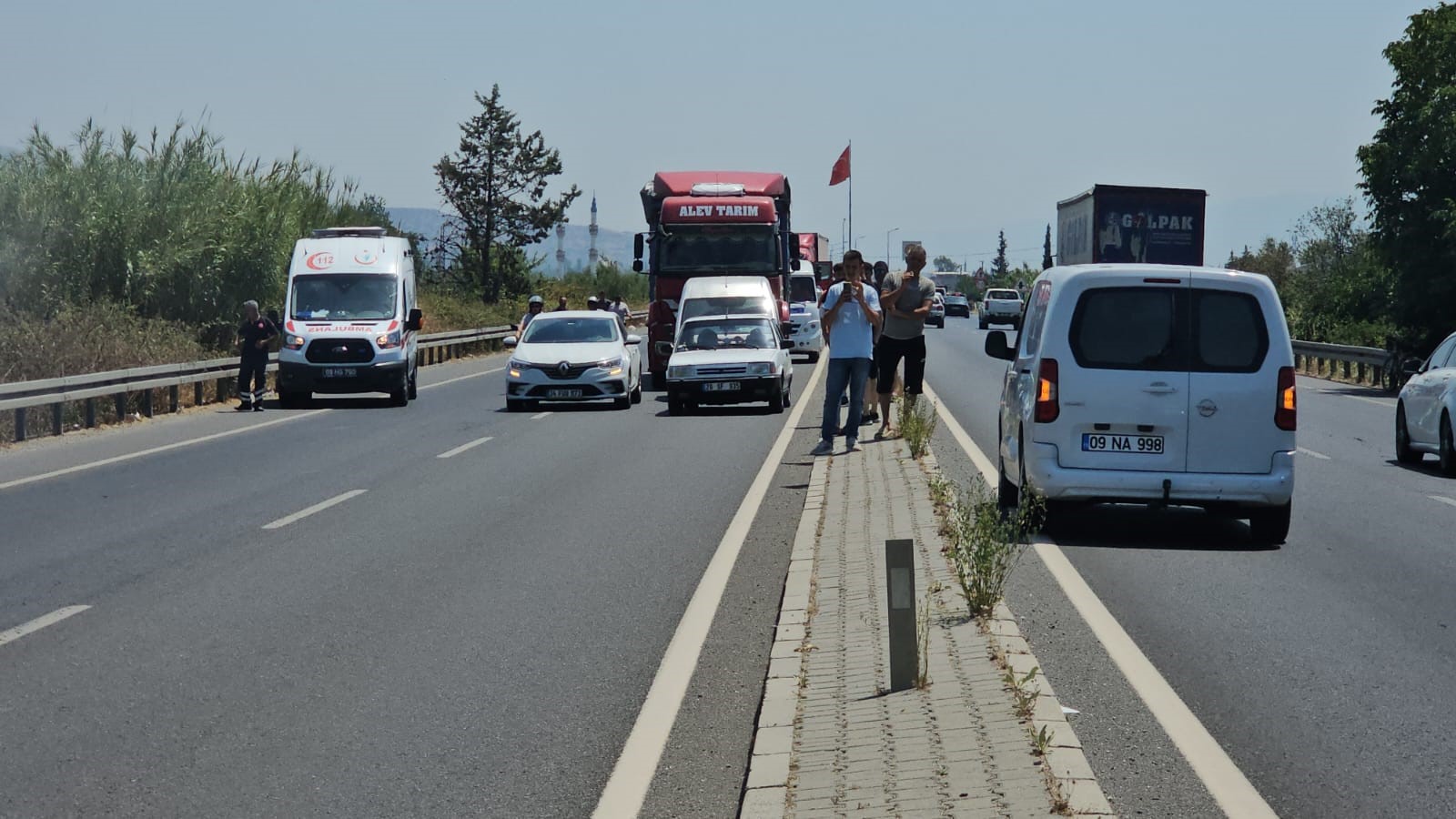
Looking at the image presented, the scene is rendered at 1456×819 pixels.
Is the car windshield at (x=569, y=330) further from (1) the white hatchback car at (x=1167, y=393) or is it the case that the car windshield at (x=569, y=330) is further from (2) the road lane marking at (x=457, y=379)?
(1) the white hatchback car at (x=1167, y=393)

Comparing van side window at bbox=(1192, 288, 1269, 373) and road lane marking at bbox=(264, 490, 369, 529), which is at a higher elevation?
van side window at bbox=(1192, 288, 1269, 373)

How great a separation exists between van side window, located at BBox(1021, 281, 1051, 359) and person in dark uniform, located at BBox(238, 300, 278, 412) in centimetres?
1674

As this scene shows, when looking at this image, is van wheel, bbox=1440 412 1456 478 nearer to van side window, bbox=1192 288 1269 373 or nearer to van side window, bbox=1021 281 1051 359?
van side window, bbox=1021 281 1051 359

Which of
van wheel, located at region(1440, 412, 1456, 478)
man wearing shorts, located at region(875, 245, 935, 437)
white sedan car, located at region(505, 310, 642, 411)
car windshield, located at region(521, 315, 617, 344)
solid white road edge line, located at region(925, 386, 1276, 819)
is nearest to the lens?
solid white road edge line, located at region(925, 386, 1276, 819)

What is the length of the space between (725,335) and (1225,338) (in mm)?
15624

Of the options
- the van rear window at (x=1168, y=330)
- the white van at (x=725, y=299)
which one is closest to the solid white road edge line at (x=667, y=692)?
the van rear window at (x=1168, y=330)

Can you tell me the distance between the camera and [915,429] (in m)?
16.7

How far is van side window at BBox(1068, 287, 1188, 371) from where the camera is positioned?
12.0 m

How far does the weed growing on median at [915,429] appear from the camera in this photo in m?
16.3

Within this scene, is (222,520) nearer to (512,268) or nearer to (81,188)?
(81,188)

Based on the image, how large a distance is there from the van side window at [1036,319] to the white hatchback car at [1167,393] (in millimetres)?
354

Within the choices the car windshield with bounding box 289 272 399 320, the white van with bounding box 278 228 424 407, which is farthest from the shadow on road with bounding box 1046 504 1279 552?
the car windshield with bounding box 289 272 399 320

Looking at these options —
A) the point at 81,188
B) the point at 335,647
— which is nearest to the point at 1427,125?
the point at 81,188

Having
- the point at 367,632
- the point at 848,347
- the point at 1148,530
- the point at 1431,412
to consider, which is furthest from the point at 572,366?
the point at 367,632
